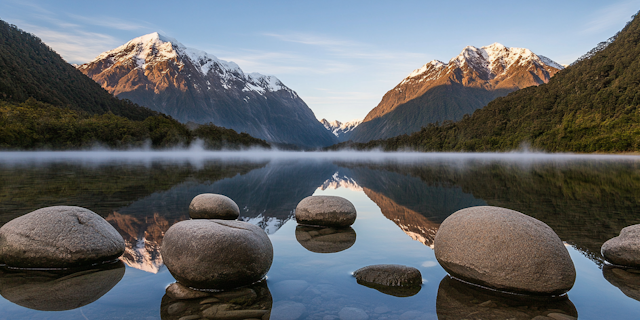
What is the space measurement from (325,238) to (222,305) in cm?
602

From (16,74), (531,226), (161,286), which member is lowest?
(161,286)

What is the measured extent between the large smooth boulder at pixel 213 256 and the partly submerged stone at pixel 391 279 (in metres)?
2.37

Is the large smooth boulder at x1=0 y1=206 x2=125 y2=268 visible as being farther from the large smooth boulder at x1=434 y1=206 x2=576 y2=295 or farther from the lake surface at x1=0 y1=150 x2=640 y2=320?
the large smooth boulder at x1=434 y1=206 x2=576 y2=295

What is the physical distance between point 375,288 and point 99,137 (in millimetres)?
161522

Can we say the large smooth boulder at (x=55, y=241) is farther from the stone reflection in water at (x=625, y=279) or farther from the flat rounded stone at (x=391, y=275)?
the stone reflection in water at (x=625, y=279)

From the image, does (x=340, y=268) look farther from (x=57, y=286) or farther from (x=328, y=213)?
(x=57, y=286)

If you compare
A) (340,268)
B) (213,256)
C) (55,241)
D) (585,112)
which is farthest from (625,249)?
(585,112)

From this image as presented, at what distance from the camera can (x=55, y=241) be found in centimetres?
849

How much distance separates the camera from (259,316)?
20.6 ft

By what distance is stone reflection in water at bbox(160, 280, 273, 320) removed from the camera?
6.27 meters

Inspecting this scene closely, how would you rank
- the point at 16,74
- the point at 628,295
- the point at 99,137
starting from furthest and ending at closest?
1. the point at 16,74
2. the point at 99,137
3. the point at 628,295

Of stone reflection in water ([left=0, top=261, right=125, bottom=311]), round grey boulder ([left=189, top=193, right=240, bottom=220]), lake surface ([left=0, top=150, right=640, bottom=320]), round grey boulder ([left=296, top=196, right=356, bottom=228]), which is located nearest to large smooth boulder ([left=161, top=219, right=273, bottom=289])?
lake surface ([left=0, top=150, right=640, bottom=320])

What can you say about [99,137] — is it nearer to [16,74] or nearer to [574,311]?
[16,74]

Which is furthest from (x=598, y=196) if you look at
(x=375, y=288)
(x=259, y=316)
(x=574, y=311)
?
(x=259, y=316)
